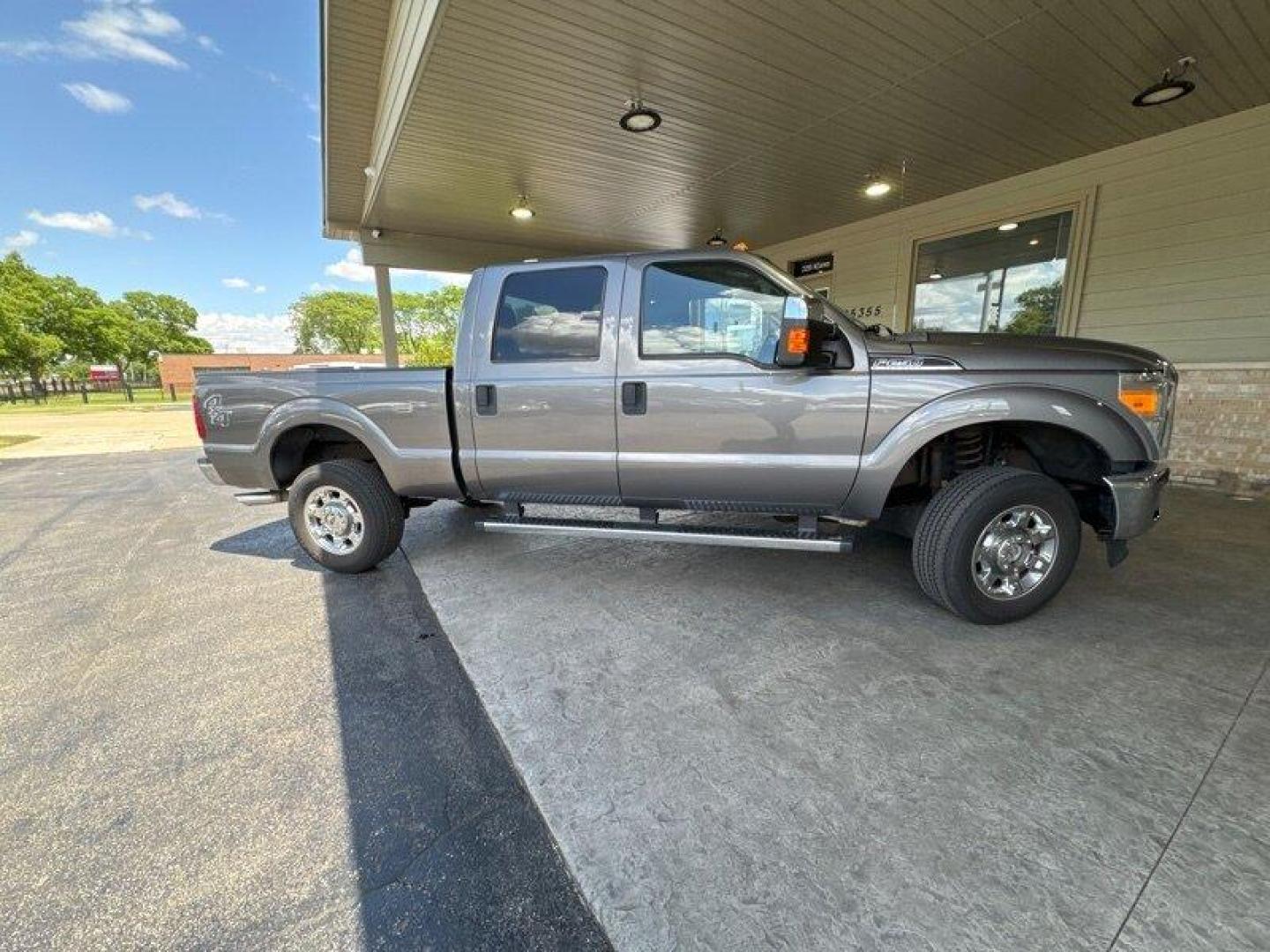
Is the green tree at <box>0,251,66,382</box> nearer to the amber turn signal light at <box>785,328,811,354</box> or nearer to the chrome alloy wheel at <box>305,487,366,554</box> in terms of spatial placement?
the chrome alloy wheel at <box>305,487,366,554</box>

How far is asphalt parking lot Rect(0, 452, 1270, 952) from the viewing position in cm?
144

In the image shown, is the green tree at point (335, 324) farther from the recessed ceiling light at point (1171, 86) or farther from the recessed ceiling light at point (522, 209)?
the recessed ceiling light at point (1171, 86)

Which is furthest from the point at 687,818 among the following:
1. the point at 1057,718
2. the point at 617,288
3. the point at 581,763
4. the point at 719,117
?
the point at 719,117

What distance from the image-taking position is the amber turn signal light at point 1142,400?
8.83 feet

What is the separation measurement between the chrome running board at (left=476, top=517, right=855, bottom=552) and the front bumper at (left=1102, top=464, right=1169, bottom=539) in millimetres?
1293

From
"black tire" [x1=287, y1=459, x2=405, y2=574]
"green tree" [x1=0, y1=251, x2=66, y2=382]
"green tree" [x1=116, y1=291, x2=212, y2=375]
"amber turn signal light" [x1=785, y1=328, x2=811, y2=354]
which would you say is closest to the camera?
"amber turn signal light" [x1=785, y1=328, x2=811, y2=354]

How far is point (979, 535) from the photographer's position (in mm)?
2801

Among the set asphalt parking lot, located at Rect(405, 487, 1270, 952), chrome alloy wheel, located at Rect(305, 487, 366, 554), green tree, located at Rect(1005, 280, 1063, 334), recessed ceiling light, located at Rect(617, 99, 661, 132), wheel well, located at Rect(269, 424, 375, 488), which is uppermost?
recessed ceiling light, located at Rect(617, 99, 661, 132)

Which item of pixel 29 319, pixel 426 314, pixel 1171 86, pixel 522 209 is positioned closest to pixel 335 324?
pixel 426 314

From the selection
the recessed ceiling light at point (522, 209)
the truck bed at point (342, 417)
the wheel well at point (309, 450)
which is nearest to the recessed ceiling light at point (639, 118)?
the recessed ceiling light at point (522, 209)

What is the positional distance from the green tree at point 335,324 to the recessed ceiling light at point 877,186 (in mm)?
74923

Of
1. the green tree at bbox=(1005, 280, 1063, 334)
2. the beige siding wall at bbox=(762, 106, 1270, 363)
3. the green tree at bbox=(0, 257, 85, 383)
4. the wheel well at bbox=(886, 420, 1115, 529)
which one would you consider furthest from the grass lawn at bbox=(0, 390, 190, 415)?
the beige siding wall at bbox=(762, 106, 1270, 363)

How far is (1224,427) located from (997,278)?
3034mm

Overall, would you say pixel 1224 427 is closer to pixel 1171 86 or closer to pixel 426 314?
pixel 1171 86
